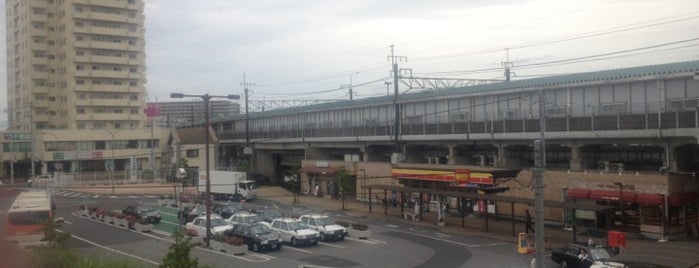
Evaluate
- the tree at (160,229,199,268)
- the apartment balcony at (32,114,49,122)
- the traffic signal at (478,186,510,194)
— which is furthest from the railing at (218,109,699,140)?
the apartment balcony at (32,114,49,122)

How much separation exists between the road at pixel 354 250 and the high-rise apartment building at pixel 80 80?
3892 centimetres

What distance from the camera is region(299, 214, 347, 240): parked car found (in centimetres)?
2791

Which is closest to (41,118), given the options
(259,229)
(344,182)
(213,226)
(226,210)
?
(226,210)

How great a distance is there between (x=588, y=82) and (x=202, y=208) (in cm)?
2263

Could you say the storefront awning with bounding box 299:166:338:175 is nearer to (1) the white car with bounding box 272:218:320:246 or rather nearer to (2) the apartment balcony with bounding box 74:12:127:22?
(1) the white car with bounding box 272:218:320:246

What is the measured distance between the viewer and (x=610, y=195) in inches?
1102

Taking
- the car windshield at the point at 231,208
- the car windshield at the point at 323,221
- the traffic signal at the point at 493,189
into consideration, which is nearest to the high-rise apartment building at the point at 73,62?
the car windshield at the point at 231,208

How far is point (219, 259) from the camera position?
22844mm

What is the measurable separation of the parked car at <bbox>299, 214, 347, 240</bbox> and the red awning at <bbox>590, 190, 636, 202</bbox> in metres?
11.5

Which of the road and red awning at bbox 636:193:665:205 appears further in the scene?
red awning at bbox 636:193:665:205

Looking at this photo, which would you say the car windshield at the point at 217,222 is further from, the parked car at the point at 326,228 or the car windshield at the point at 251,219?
the parked car at the point at 326,228

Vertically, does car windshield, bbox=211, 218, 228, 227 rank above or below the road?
above

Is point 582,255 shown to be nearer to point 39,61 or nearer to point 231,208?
point 231,208

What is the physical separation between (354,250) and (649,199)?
12.5 meters
